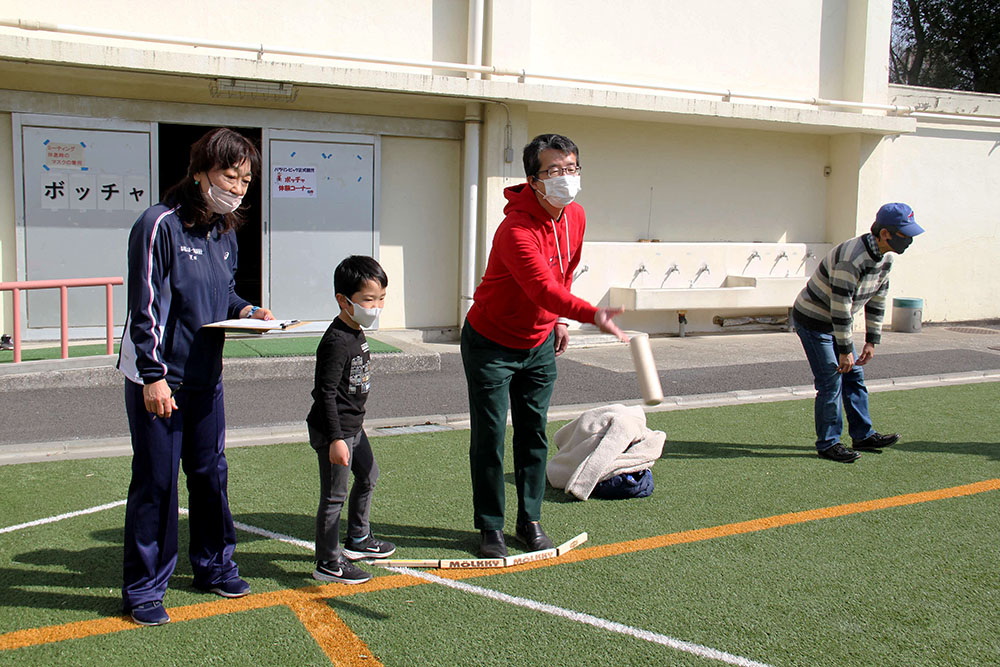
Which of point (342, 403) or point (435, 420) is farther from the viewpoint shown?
point (435, 420)

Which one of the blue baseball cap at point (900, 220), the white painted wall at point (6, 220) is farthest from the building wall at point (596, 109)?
the blue baseball cap at point (900, 220)

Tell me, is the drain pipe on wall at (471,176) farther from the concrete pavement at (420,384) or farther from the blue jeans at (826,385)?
the blue jeans at (826,385)

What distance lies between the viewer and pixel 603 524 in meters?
5.34

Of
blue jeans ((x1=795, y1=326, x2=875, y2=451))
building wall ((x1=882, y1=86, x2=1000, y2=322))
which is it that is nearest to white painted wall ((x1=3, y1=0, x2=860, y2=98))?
building wall ((x1=882, y1=86, x2=1000, y2=322))

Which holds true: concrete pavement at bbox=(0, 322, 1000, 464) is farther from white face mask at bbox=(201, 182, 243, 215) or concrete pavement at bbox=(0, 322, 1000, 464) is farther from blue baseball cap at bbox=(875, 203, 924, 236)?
white face mask at bbox=(201, 182, 243, 215)

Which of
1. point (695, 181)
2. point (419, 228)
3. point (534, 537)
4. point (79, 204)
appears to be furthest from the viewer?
point (695, 181)

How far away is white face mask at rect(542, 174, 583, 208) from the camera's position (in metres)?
4.46

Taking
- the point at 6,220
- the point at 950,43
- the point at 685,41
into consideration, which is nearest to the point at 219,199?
the point at 6,220

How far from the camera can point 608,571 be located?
4.60 m

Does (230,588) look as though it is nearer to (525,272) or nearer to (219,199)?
(219,199)

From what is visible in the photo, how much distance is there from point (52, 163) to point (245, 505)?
7411 mm

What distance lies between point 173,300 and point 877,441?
5429 mm

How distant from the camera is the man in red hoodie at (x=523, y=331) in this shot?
14.7 feet

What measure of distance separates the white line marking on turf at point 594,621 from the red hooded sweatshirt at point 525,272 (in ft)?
3.89
